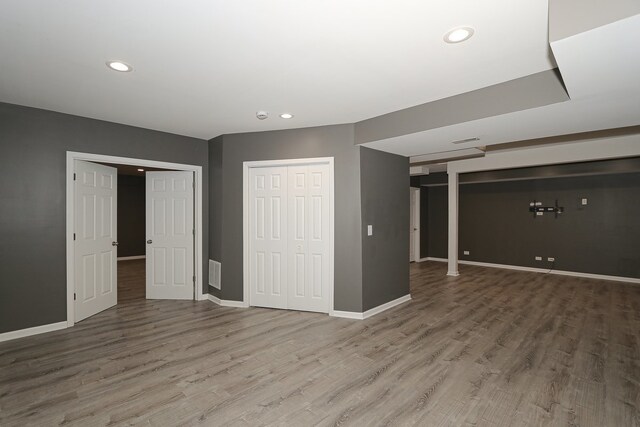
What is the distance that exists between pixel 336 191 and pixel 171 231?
2854 mm

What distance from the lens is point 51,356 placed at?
304 centimetres

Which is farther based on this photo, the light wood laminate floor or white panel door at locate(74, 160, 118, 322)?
white panel door at locate(74, 160, 118, 322)

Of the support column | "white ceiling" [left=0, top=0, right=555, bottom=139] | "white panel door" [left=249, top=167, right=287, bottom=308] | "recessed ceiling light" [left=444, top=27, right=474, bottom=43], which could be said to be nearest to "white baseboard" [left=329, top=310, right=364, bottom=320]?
"white panel door" [left=249, top=167, right=287, bottom=308]

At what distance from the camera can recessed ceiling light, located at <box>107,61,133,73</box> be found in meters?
2.49

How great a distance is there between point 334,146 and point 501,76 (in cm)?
211

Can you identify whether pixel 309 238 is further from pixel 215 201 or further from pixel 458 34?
pixel 458 34

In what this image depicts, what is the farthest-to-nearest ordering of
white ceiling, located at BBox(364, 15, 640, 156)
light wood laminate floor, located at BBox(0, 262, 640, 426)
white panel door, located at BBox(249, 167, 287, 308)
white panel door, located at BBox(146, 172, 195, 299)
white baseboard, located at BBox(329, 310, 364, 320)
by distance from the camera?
white panel door, located at BBox(146, 172, 195, 299)
white panel door, located at BBox(249, 167, 287, 308)
white baseboard, located at BBox(329, 310, 364, 320)
light wood laminate floor, located at BBox(0, 262, 640, 426)
white ceiling, located at BBox(364, 15, 640, 156)

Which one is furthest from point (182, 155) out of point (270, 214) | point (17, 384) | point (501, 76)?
point (501, 76)

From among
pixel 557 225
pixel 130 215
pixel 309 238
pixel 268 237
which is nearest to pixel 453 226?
pixel 557 225

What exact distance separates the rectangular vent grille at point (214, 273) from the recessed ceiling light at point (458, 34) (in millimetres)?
4148

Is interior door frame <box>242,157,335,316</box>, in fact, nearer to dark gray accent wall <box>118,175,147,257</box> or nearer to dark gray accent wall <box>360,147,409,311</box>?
dark gray accent wall <box>360,147,409,311</box>

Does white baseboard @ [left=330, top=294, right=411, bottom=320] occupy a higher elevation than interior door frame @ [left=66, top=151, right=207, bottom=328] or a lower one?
lower

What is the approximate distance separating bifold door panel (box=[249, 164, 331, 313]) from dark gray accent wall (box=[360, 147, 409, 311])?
55 centimetres

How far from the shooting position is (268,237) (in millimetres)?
4543
